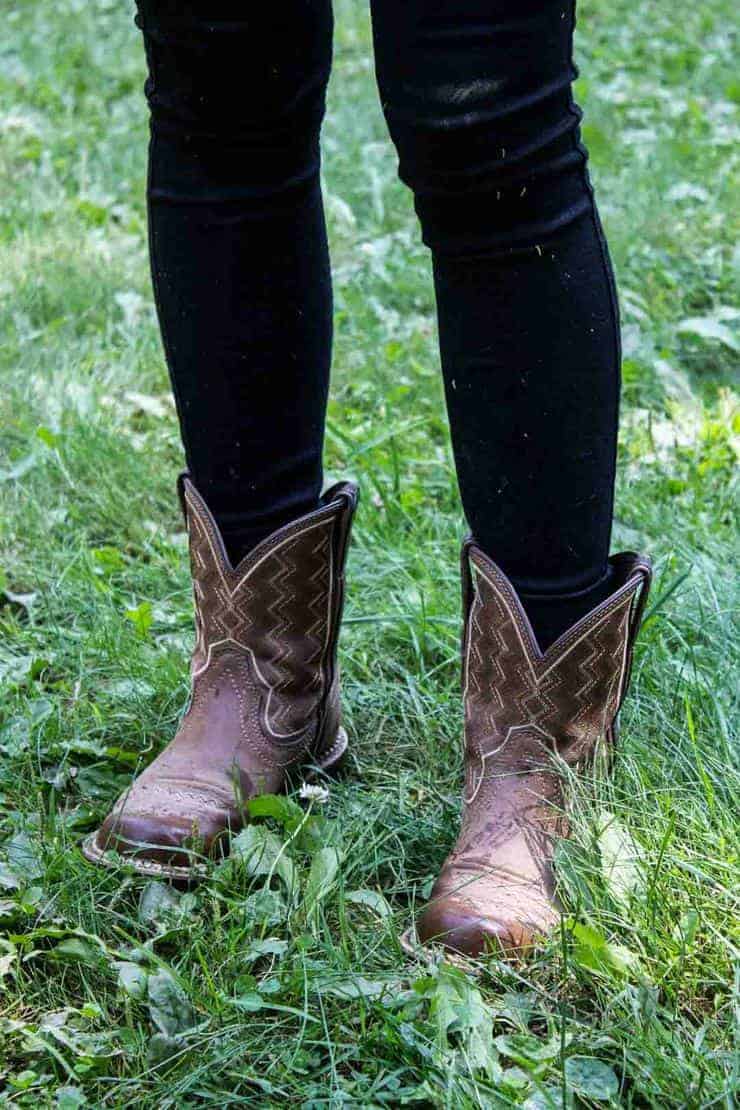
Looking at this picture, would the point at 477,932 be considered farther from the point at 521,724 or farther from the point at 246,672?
the point at 246,672

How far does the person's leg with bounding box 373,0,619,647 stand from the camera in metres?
1.05

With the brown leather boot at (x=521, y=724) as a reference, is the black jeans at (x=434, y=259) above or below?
above

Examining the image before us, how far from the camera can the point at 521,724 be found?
4.12 ft

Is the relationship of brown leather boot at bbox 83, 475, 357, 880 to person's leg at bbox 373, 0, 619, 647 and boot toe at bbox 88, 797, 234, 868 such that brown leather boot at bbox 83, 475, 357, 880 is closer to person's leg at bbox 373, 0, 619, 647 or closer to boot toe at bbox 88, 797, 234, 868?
boot toe at bbox 88, 797, 234, 868

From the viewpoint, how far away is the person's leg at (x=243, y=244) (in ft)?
4.01

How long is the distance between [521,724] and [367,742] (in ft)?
1.20

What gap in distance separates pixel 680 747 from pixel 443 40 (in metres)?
0.72

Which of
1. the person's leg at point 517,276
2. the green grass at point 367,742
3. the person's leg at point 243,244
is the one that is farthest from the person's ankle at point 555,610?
the person's leg at point 243,244

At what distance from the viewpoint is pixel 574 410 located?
1171 millimetres

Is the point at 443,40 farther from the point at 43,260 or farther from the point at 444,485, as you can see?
the point at 43,260

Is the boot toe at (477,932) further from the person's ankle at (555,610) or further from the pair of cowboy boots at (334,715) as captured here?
the person's ankle at (555,610)

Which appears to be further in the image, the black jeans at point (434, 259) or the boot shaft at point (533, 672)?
the boot shaft at point (533, 672)

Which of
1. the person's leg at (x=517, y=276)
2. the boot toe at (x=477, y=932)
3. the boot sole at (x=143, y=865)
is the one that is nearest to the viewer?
the person's leg at (x=517, y=276)

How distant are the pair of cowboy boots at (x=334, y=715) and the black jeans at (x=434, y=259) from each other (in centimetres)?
4
